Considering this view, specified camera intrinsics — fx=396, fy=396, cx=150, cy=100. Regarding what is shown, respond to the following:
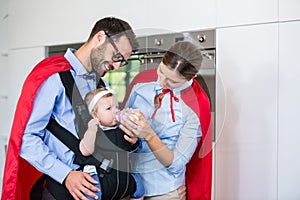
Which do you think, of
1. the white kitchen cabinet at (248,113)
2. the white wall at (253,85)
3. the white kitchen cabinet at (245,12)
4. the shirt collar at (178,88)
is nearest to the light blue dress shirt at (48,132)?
the shirt collar at (178,88)

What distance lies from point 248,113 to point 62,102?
0.92 meters

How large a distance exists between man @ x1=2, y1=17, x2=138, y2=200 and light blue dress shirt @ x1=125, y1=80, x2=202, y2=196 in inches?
4.7

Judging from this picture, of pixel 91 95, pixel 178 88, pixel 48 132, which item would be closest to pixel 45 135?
pixel 48 132

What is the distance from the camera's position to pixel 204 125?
1174 mm

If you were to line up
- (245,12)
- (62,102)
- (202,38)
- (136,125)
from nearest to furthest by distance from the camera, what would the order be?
(136,125) < (62,102) < (245,12) < (202,38)

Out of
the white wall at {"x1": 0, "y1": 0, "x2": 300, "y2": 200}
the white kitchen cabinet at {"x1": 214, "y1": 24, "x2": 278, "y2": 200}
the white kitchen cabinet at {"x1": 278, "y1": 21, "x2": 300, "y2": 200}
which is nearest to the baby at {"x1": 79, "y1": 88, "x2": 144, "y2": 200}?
the white wall at {"x1": 0, "y1": 0, "x2": 300, "y2": 200}

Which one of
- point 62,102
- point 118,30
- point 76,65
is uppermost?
point 118,30

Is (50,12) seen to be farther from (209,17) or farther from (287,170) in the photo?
(287,170)

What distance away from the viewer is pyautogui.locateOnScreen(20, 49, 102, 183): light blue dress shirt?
3.85 feet

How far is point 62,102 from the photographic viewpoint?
117 centimetres

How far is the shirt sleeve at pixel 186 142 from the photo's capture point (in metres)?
1.12

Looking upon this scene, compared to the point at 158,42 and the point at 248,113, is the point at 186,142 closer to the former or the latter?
the point at 158,42

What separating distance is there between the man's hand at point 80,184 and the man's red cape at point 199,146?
264mm

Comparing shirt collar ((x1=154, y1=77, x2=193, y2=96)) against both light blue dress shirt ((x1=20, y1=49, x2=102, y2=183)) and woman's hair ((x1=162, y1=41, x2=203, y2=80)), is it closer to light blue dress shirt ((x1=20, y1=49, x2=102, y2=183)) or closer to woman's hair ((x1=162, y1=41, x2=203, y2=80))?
woman's hair ((x1=162, y1=41, x2=203, y2=80))
